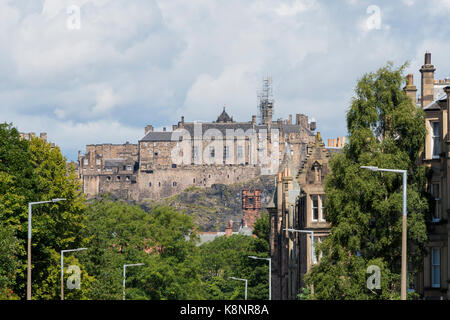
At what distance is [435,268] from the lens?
58062 millimetres

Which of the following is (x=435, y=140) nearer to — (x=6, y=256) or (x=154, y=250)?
(x=6, y=256)

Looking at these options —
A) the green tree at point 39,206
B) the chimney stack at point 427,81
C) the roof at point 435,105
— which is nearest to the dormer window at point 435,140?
the roof at point 435,105

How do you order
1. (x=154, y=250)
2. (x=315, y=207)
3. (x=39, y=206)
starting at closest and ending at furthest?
(x=39, y=206)
(x=315, y=207)
(x=154, y=250)

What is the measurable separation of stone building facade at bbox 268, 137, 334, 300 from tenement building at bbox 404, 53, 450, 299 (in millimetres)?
8031

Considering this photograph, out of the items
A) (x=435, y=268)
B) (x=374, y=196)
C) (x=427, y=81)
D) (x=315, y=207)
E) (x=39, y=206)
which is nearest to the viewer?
(x=374, y=196)

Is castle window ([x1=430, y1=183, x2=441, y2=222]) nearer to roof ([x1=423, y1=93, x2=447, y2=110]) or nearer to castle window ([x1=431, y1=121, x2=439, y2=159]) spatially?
castle window ([x1=431, y1=121, x2=439, y2=159])

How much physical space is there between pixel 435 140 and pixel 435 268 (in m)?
6.88

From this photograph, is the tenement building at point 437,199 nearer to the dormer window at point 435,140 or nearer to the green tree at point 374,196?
the dormer window at point 435,140

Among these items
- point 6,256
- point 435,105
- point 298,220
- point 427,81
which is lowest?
point 6,256

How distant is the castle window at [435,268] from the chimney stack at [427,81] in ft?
30.7

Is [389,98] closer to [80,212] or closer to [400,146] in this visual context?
[400,146]

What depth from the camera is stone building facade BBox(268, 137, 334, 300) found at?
81250 millimetres

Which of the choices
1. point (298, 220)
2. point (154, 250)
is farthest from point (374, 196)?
point (154, 250)

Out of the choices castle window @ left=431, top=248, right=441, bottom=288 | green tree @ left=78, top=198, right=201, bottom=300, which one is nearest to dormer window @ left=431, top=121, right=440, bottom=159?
castle window @ left=431, top=248, right=441, bottom=288
